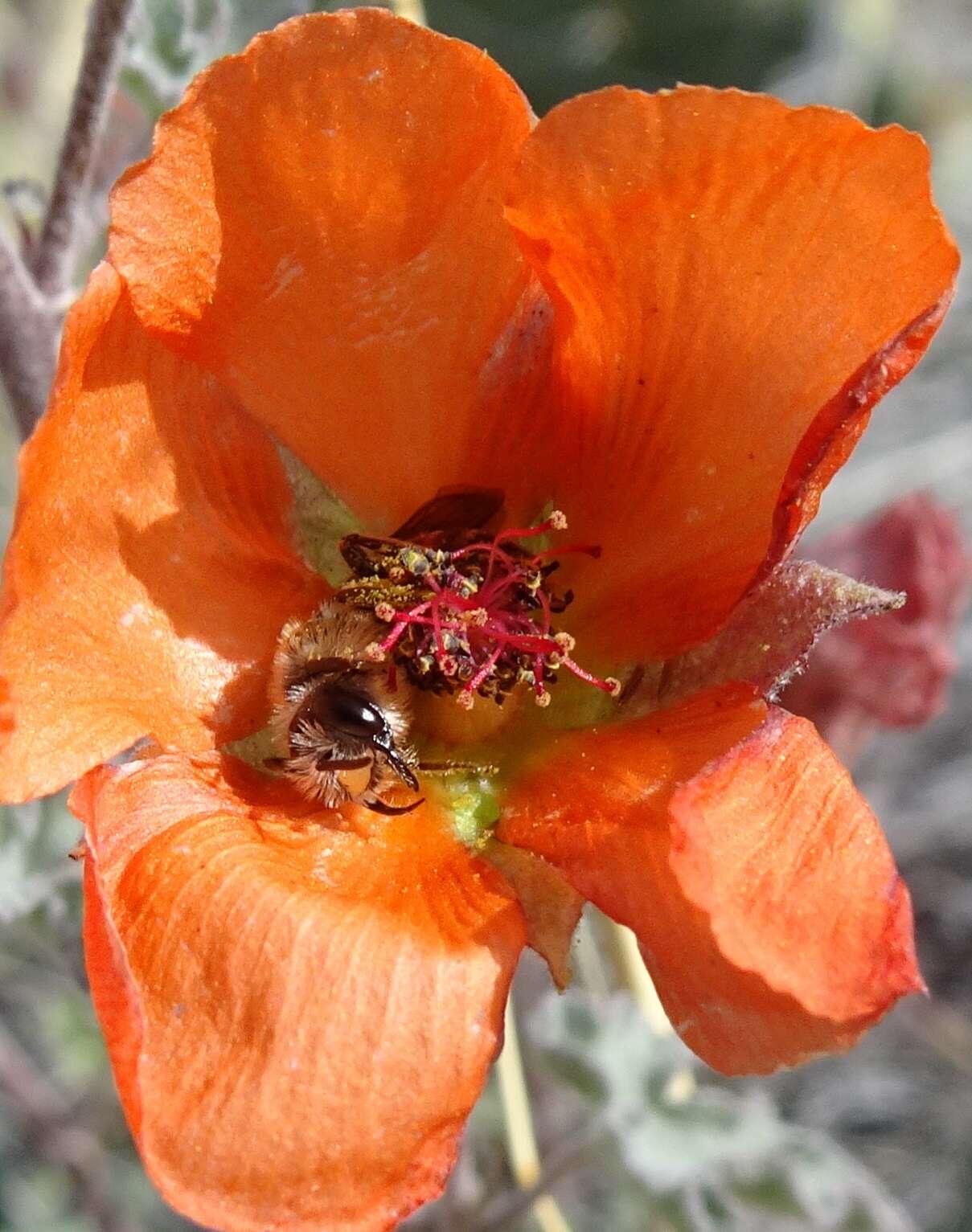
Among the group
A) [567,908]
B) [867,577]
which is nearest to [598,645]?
[567,908]

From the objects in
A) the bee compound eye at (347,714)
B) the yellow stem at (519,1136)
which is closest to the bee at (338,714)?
the bee compound eye at (347,714)

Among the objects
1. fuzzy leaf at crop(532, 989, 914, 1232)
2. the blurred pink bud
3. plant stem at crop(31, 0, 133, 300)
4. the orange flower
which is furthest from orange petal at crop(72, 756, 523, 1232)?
the blurred pink bud

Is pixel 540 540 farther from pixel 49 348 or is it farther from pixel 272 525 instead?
pixel 49 348

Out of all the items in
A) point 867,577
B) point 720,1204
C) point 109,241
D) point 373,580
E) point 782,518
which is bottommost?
point 720,1204

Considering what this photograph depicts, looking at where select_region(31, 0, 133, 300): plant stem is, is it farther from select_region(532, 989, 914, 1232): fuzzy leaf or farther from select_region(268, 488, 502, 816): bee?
select_region(532, 989, 914, 1232): fuzzy leaf

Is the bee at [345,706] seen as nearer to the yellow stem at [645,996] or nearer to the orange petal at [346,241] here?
the orange petal at [346,241]

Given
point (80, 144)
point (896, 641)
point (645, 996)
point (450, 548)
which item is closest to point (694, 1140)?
point (645, 996)
